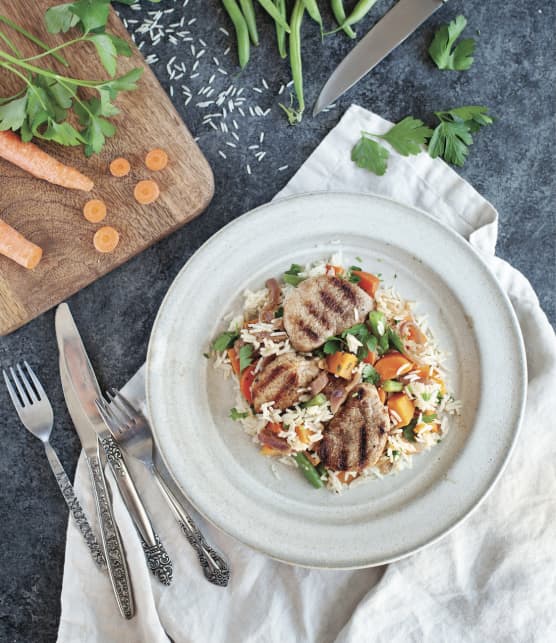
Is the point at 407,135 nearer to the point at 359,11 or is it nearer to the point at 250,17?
the point at 359,11

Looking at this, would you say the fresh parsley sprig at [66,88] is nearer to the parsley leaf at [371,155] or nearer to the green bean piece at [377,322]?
the parsley leaf at [371,155]

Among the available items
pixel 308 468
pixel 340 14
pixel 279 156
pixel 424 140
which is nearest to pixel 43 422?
pixel 308 468

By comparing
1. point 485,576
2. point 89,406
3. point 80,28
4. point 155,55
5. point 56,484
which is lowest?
point 485,576

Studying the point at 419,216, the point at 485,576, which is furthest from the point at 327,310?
the point at 485,576

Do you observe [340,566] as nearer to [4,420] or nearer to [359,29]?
[4,420]

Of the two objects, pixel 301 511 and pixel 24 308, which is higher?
pixel 24 308

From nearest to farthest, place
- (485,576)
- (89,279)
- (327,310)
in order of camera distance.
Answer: (327,310) → (485,576) → (89,279)

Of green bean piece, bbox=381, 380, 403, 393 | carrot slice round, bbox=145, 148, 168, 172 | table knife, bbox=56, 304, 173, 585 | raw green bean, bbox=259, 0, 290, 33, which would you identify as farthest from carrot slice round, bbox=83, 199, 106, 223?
green bean piece, bbox=381, 380, 403, 393

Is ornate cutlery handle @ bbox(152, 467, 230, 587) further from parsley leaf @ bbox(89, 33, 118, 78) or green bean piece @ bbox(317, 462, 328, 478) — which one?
parsley leaf @ bbox(89, 33, 118, 78)
